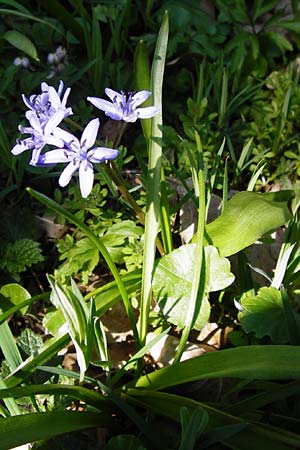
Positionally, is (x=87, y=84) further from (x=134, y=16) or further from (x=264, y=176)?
(x=264, y=176)

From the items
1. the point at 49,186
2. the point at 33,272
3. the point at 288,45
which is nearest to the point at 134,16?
the point at 288,45

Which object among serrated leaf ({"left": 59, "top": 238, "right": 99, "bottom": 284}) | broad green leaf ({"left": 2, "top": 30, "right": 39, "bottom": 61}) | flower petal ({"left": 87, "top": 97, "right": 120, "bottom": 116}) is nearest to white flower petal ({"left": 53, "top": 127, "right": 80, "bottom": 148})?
flower petal ({"left": 87, "top": 97, "right": 120, "bottom": 116})

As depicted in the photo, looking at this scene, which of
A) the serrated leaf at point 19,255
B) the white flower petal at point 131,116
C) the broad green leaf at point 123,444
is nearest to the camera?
the white flower petal at point 131,116

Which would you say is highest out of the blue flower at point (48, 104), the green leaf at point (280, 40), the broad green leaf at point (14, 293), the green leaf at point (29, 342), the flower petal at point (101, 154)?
the blue flower at point (48, 104)

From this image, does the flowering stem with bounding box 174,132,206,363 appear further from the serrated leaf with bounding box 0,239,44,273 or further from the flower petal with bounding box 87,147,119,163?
the serrated leaf with bounding box 0,239,44,273

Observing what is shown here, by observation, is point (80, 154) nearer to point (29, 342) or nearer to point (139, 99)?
point (139, 99)

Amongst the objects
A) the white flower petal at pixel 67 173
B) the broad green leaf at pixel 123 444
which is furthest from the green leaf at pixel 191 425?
the white flower petal at pixel 67 173

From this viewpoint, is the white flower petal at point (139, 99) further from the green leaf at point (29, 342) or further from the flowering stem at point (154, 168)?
the green leaf at point (29, 342)
